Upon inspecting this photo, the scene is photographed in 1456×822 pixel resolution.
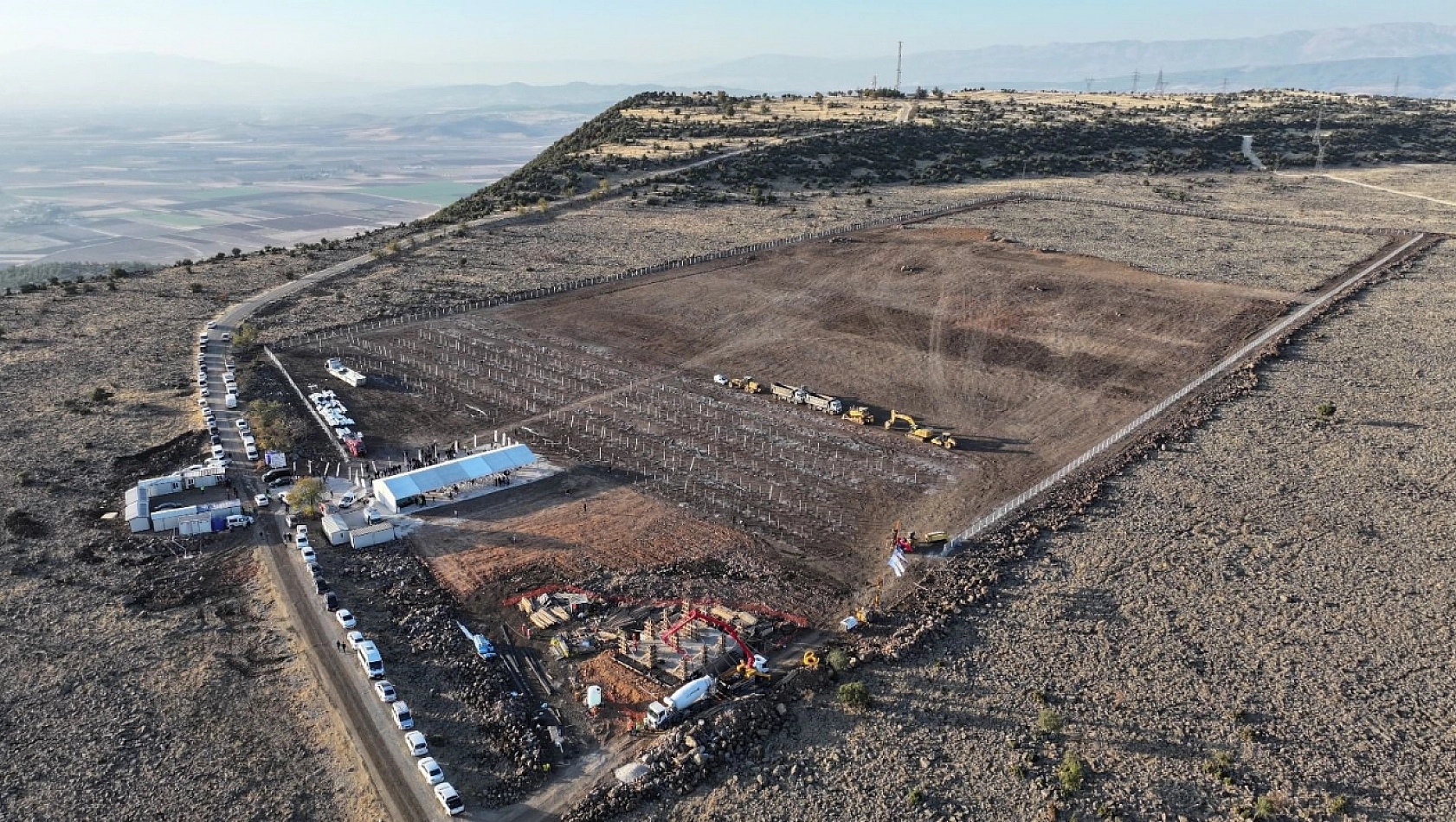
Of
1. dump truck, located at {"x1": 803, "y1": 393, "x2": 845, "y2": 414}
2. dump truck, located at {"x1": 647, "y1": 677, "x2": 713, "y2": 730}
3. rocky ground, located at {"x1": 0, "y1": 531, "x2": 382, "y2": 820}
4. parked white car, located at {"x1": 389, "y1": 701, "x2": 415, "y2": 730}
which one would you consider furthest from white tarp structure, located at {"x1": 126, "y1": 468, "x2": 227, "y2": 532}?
dump truck, located at {"x1": 803, "y1": 393, "x2": 845, "y2": 414}

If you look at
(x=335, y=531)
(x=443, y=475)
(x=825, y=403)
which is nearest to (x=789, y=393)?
(x=825, y=403)

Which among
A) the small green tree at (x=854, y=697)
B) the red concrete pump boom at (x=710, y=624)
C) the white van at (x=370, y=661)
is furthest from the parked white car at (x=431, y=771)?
the small green tree at (x=854, y=697)

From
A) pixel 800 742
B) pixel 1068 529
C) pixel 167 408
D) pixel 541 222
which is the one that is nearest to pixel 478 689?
pixel 800 742

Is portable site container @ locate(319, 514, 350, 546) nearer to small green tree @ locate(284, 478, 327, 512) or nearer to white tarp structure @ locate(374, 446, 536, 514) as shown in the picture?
small green tree @ locate(284, 478, 327, 512)

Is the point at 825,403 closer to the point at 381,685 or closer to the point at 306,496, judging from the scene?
the point at 306,496

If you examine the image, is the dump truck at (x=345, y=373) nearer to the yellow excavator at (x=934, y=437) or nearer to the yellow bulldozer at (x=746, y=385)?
the yellow bulldozer at (x=746, y=385)
